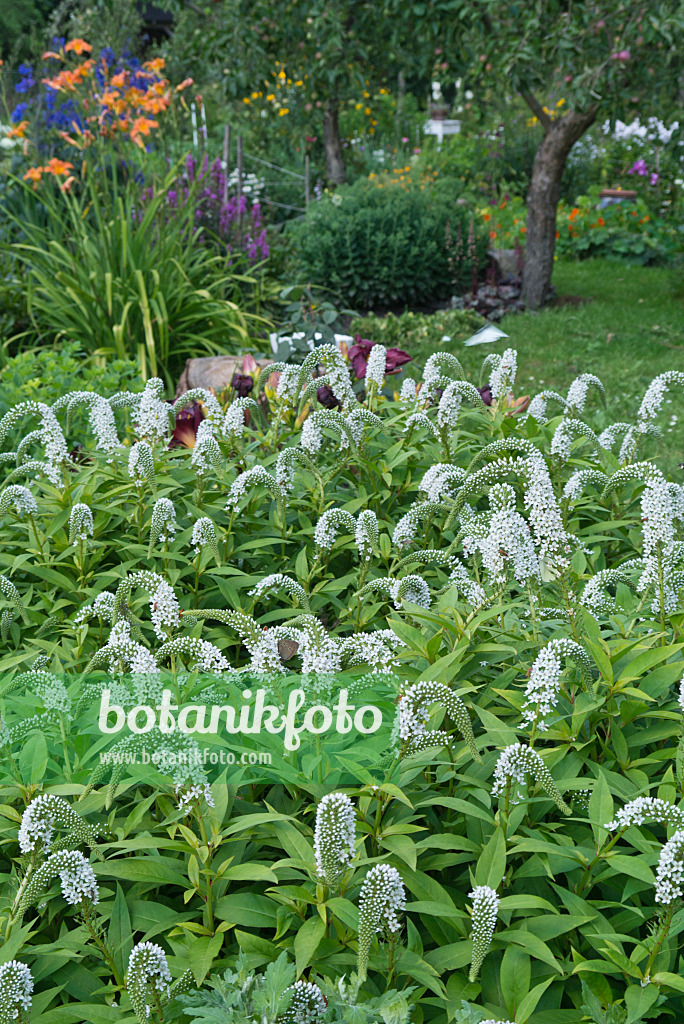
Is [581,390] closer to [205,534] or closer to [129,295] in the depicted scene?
[205,534]

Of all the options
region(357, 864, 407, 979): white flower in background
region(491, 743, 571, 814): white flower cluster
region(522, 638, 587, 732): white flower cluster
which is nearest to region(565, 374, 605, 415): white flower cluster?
region(522, 638, 587, 732): white flower cluster

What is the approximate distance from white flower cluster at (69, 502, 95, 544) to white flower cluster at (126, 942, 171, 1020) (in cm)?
105

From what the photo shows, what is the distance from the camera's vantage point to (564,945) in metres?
1.43

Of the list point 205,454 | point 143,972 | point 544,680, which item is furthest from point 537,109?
point 143,972

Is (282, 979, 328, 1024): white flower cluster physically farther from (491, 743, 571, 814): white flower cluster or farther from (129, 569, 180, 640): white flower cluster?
(129, 569, 180, 640): white flower cluster

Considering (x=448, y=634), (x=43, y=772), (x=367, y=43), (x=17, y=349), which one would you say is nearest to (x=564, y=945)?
(x=448, y=634)

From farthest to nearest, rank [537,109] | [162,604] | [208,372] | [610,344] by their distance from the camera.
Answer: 1. [537,109]
2. [610,344]
3. [208,372]
4. [162,604]

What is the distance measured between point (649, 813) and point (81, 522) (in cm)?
138

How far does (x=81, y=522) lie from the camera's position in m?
2.07

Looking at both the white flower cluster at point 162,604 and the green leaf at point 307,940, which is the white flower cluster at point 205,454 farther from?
the green leaf at point 307,940

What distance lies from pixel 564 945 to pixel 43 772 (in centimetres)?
94

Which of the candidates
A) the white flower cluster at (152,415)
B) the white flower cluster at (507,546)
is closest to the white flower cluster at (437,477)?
the white flower cluster at (507,546)

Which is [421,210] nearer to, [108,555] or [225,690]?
[108,555]

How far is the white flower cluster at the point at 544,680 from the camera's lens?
144cm
